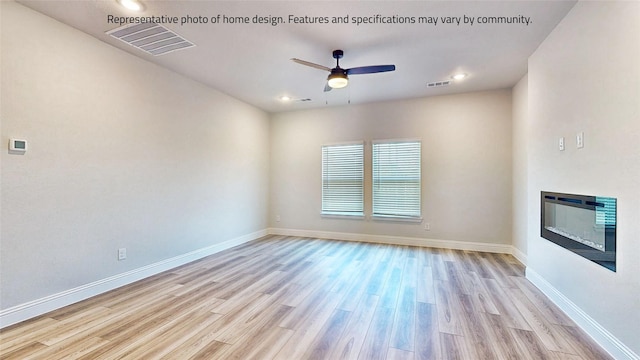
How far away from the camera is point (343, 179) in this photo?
19.6 ft

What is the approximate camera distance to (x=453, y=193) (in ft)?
16.8

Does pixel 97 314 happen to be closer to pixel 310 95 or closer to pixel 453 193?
pixel 310 95

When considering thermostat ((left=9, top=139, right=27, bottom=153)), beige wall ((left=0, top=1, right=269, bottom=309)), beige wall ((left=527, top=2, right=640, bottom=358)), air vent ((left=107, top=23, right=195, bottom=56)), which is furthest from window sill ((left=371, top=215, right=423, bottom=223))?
thermostat ((left=9, top=139, right=27, bottom=153))

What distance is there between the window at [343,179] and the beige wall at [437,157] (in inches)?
5.5

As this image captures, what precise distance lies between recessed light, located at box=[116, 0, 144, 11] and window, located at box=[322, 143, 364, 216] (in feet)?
13.3

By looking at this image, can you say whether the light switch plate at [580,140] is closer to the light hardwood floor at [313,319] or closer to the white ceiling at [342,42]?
the white ceiling at [342,42]

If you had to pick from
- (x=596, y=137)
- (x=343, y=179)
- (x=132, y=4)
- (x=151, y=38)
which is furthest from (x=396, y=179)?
(x=132, y=4)

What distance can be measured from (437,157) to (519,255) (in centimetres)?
204

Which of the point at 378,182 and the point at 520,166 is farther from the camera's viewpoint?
the point at 378,182

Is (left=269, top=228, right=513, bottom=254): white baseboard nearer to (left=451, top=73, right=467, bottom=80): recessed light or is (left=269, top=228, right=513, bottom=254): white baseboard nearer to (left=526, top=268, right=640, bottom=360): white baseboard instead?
(left=526, top=268, right=640, bottom=360): white baseboard

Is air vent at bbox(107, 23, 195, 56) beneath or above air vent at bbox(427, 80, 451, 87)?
A: beneath

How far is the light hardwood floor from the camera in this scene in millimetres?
2068

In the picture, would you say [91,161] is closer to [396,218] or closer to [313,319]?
[313,319]

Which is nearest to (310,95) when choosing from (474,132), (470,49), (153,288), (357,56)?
(357,56)
